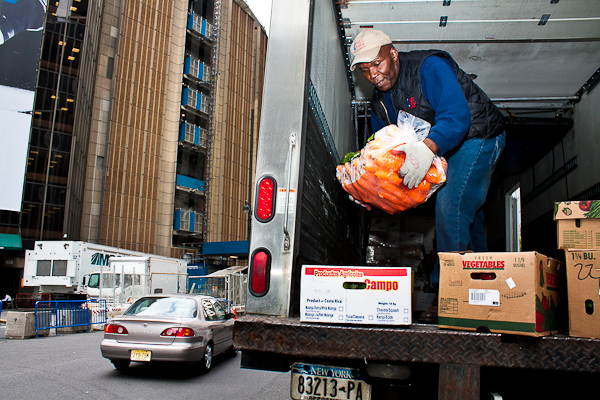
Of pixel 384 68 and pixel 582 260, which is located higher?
pixel 384 68

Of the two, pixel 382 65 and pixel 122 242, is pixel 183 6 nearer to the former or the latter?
pixel 122 242

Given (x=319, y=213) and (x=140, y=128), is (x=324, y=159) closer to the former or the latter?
(x=319, y=213)

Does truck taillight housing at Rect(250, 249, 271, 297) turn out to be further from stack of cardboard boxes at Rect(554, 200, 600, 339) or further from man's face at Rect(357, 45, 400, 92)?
man's face at Rect(357, 45, 400, 92)

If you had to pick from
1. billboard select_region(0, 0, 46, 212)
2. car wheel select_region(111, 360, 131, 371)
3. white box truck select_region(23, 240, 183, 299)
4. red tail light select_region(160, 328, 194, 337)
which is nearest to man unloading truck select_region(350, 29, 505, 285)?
red tail light select_region(160, 328, 194, 337)

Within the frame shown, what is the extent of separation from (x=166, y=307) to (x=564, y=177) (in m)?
6.66

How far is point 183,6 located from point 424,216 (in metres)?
38.6

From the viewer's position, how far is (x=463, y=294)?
2408 millimetres

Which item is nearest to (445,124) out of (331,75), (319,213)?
(319,213)

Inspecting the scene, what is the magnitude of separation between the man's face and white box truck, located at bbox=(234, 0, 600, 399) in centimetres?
36

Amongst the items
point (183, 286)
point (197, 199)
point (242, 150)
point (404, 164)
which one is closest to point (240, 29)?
point (242, 150)

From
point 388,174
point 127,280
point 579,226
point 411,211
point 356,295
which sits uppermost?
point 411,211

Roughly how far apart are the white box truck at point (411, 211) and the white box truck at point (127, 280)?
14.8 m

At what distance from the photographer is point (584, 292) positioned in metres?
2.33

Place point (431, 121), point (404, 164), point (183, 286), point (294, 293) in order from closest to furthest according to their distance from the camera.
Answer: point (294, 293)
point (404, 164)
point (431, 121)
point (183, 286)
